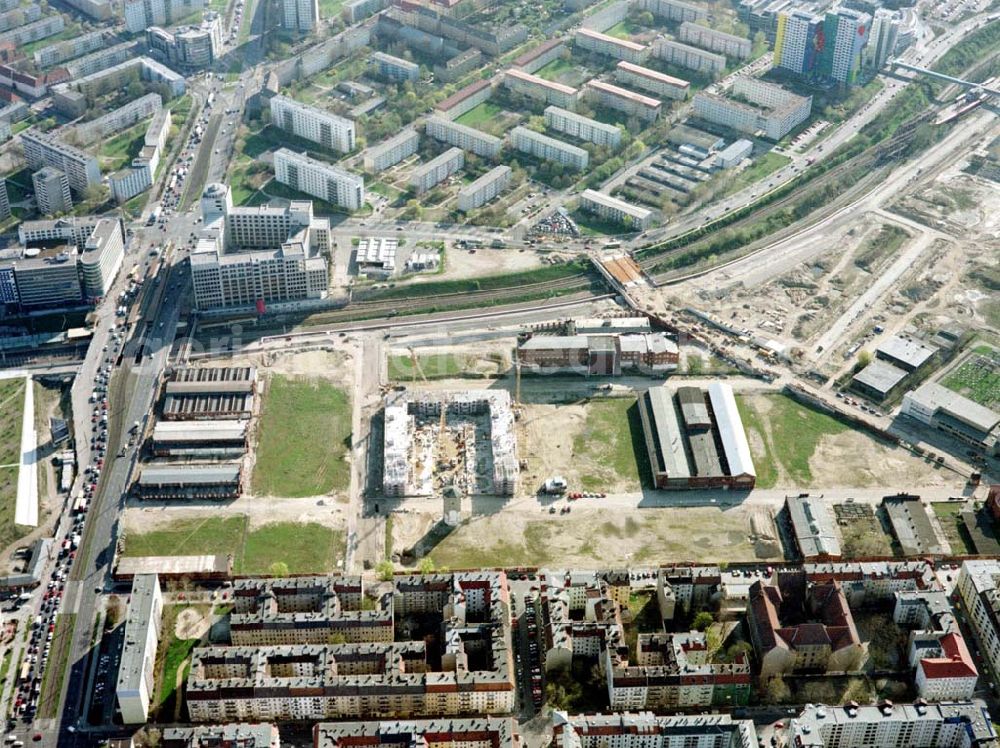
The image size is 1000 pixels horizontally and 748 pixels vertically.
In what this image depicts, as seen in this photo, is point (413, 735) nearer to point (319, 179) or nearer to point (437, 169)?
point (319, 179)

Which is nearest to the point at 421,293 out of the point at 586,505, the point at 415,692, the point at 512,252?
the point at 512,252

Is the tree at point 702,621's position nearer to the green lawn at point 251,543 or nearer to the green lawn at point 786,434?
the green lawn at point 786,434

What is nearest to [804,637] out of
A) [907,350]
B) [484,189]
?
[907,350]

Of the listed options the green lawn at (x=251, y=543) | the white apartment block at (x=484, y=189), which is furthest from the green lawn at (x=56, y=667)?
the white apartment block at (x=484, y=189)

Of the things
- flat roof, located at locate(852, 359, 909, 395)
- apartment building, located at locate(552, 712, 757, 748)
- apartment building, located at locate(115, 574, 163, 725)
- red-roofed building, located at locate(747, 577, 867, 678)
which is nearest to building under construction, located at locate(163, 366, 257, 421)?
apartment building, located at locate(115, 574, 163, 725)

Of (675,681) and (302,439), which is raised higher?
(675,681)

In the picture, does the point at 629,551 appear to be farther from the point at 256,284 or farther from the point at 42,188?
the point at 42,188
